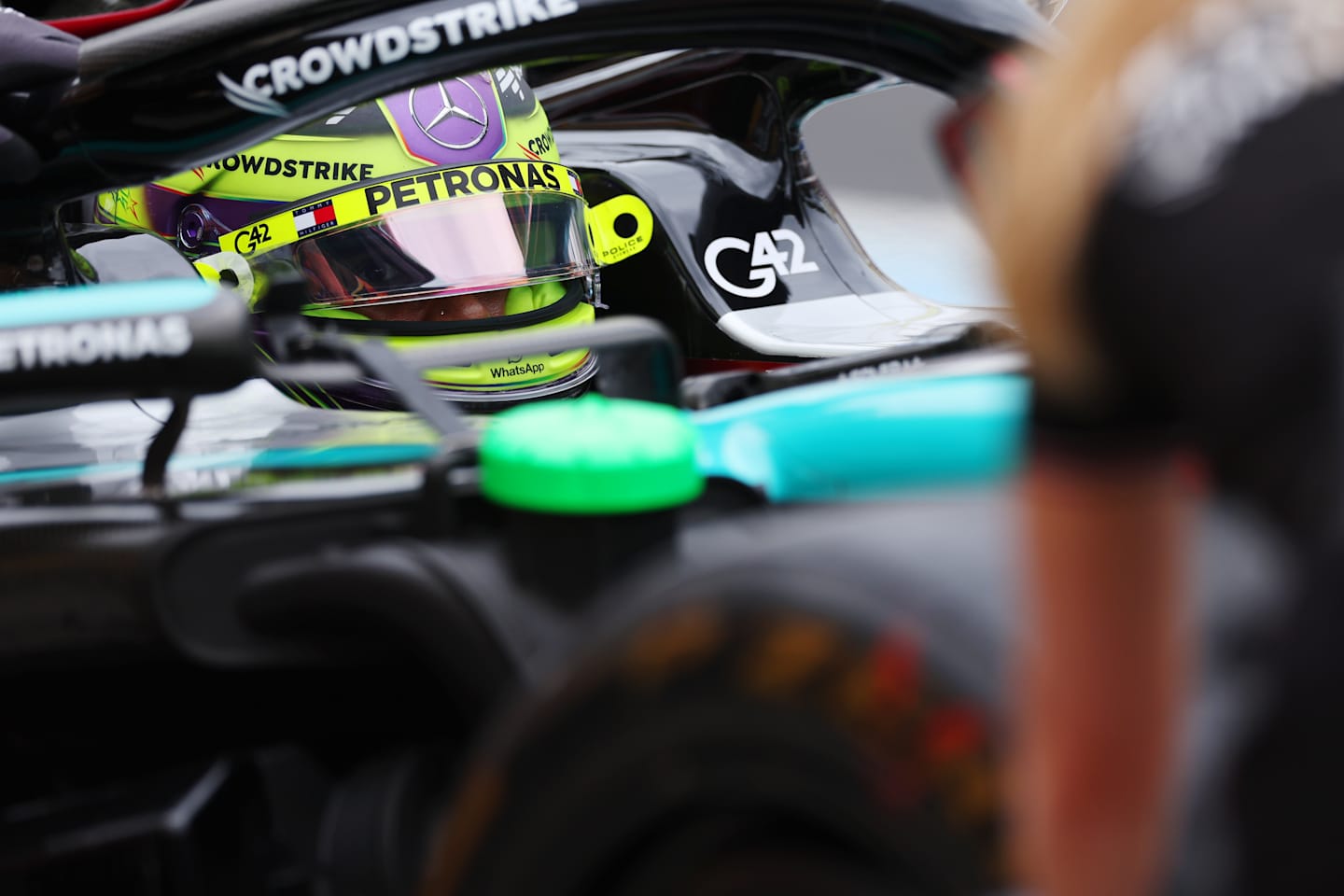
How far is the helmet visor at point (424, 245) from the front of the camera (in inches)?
95.8

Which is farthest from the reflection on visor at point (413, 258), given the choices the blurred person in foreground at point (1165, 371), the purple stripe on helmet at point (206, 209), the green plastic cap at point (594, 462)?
the blurred person in foreground at point (1165, 371)

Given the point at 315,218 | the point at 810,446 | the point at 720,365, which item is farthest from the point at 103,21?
the point at 720,365

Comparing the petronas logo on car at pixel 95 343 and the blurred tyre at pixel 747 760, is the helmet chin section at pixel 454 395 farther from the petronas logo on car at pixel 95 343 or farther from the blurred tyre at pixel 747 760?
the blurred tyre at pixel 747 760

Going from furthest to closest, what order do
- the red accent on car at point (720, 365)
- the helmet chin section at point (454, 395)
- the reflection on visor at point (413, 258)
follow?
the red accent on car at point (720, 365), the reflection on visor at point (413, 258), the helmet chin section at point (454, 395)

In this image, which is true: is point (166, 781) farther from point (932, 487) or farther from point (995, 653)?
point (995, 653)

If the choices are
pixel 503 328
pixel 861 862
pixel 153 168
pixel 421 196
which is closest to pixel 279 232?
pixel 421 196

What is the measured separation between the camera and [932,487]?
44.6 inches

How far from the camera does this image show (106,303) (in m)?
1.18

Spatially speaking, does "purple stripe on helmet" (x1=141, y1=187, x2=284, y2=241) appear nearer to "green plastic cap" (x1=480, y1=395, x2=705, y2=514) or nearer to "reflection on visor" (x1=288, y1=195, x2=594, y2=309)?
"reflection on visor" (x1=288, y1=195, x2=594, y2=309)

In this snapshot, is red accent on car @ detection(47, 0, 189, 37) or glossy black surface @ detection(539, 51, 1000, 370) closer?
red accent on car @ detection(47, 0, 189, 37)

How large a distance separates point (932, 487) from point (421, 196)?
62.5 inches

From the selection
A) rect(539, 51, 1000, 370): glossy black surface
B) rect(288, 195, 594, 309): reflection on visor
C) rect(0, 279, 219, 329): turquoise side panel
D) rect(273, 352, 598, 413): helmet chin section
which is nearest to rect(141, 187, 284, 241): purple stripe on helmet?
rect(288, 195, 594, 309): reflection on visor

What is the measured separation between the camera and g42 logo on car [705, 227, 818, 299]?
10.0 feet

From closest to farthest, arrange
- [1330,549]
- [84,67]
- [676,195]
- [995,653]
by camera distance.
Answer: [1330,549], [995,653], [84,67], [676,195]
